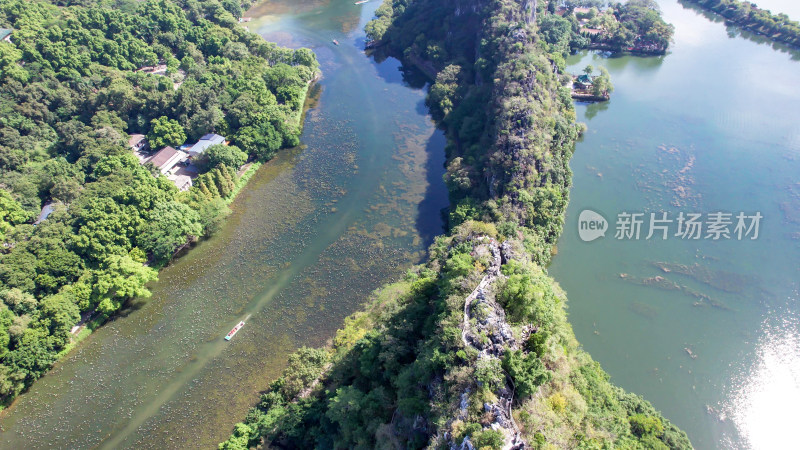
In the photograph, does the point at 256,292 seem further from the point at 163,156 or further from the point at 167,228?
the point at 163,156

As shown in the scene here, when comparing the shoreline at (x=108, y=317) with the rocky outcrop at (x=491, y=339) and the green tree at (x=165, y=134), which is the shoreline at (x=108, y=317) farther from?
the rocky outcrop at (x=491, y=339)

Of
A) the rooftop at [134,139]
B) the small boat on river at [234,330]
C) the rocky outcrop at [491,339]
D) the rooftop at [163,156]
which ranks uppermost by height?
the rooftop at [134,139]

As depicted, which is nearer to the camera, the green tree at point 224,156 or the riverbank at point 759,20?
the green tree at point 224,156

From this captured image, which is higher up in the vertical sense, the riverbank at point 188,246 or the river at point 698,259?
the riverbank at point 188,246

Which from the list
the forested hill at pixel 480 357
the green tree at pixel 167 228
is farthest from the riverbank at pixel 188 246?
the forested hill at pixel 480 357

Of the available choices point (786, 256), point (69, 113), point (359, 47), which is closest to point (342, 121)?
point (359, 47)

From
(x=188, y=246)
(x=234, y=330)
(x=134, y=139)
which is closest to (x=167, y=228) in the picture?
(x=188, y=246)

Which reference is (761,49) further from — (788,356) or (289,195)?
(289,195)
